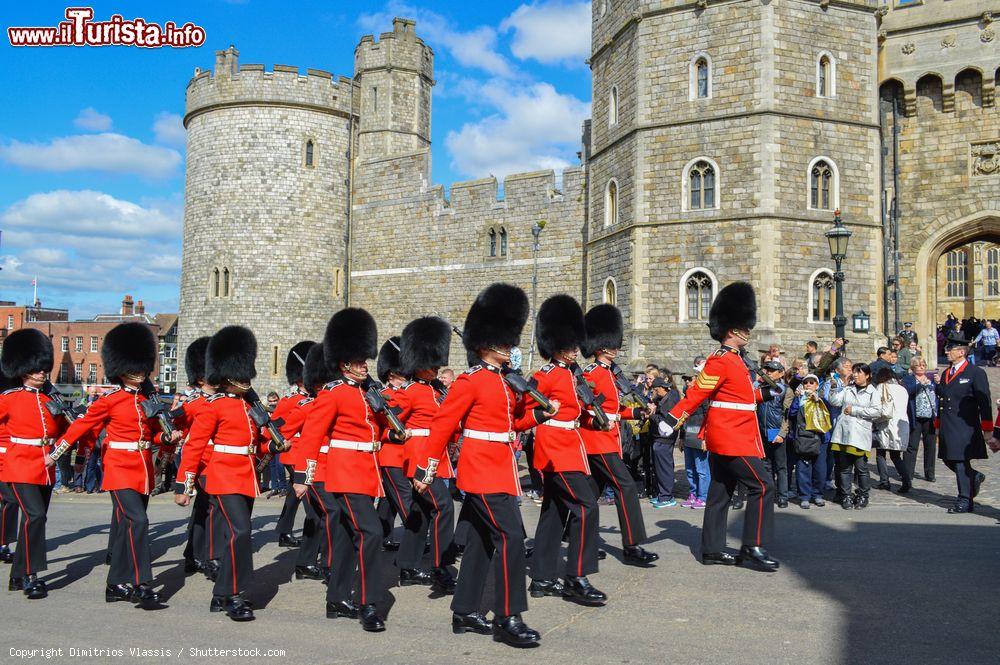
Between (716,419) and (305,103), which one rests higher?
(305,103)

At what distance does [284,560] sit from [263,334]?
74.4 feet

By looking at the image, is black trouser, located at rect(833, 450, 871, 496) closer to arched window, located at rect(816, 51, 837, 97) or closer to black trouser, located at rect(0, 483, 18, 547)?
black trouser, located at rect(0, 483, 18, 547)

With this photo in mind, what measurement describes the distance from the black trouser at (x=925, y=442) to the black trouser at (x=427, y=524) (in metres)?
6.63

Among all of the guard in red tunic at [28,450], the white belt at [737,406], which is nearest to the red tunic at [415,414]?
the white belt at [737,406]

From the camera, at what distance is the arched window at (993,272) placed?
101ft

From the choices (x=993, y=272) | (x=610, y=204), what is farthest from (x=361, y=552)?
(x=993, y=272)

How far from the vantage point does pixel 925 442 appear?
11.2 meters

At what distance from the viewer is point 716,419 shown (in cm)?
695

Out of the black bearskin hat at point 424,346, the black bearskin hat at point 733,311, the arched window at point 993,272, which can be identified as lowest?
the black bearskin hat at point 424,346

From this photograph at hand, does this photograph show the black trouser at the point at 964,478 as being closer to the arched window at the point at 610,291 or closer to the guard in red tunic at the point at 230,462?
the guard in red tunic at the point at 230,462

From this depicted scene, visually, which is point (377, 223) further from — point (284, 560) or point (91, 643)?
point (91, 643)

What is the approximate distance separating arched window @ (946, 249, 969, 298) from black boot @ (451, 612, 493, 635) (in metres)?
31.3

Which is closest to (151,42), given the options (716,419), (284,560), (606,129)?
(606,129)

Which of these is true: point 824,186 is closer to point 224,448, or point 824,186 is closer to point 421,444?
point 421,444
